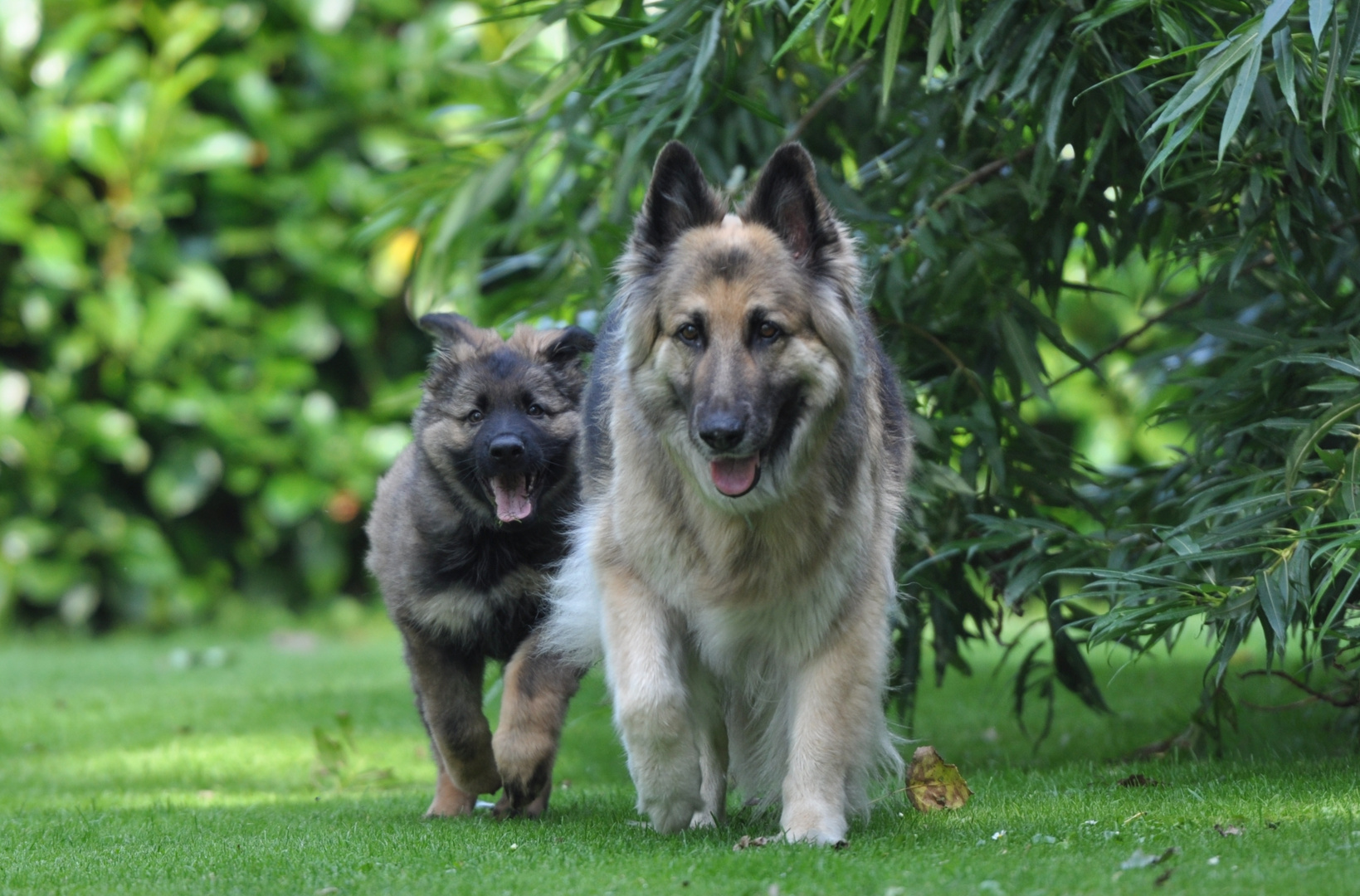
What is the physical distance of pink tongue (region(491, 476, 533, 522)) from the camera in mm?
4832

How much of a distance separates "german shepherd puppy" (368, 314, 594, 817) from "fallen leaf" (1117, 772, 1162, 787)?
1.79 meters

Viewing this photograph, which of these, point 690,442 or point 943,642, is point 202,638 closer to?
point 943,642

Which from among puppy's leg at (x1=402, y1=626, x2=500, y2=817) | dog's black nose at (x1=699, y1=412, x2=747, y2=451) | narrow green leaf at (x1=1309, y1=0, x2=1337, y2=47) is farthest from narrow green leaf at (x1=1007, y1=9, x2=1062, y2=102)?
puppy's leg at (x1=402, y1=626, x2=500, y2=817)

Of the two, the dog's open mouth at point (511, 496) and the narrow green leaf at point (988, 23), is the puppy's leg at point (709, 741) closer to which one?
the dog's open mouth at point (511, 496)

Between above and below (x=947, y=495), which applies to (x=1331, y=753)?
below

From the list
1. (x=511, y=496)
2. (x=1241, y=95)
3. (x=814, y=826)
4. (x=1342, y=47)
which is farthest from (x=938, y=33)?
(x=814, y=826)

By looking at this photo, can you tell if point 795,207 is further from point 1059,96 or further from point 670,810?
point 670,810

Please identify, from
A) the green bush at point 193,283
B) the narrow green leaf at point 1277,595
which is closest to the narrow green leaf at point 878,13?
the narrow green leaf at point 1277,595

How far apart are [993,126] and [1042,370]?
3.08 ft

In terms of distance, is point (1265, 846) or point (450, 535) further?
point (450, 535)

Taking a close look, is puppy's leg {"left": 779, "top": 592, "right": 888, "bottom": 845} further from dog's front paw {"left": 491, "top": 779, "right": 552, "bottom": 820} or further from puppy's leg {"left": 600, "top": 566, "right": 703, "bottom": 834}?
dog's front paw {"left": 491, "top": 779, "right": 552, "bottom": 820}

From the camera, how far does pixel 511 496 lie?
489cm

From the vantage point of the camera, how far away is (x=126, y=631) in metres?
10.8

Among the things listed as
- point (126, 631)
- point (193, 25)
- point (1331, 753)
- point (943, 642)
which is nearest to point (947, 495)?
point (943, 642)
